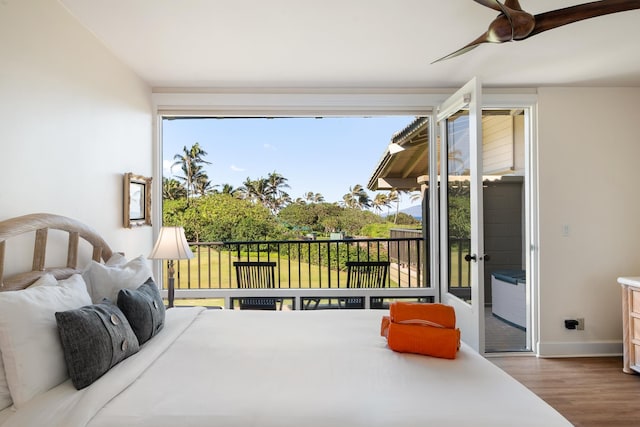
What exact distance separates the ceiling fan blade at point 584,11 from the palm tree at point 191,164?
10.9ft

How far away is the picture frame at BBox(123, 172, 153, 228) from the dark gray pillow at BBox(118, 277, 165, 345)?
3.67ft

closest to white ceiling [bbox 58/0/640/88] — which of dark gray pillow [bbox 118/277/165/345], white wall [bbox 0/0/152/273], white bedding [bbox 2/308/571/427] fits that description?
white wall [bbox 0/0/152/273]

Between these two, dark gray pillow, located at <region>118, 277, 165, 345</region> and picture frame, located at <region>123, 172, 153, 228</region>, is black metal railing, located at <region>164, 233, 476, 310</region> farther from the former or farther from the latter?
dark gray pillow, located at <region>118, 277, 165, 345</region>

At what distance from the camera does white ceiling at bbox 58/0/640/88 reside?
2.31 m

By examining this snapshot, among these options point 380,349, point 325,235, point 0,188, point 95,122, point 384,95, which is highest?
point 384,95

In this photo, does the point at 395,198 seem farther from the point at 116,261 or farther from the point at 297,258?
the point at 116,261

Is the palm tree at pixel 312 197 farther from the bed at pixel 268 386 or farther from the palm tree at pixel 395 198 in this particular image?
the bed at pixel 268 386

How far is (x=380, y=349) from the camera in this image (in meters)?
1.93

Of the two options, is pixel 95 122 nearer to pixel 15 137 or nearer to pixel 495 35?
pixel 15 137

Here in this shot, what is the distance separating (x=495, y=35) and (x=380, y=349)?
1688 mm

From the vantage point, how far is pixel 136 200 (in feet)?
10.8

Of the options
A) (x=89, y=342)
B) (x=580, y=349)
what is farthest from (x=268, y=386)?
(x=580, y=349)

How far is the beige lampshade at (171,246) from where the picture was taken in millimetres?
3027

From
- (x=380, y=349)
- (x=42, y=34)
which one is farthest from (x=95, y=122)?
(x=380, y=349)
